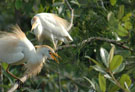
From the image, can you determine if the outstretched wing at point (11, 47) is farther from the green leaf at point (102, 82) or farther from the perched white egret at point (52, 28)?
the green leaf at point (102, 82)

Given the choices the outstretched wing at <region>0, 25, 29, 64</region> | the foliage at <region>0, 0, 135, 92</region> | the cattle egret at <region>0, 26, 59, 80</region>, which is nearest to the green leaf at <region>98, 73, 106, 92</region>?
the foliage at <region>0, 0, 135, 92</region>

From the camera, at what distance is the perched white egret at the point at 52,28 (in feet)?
11.1

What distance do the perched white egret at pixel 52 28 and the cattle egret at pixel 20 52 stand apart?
74 centimetres

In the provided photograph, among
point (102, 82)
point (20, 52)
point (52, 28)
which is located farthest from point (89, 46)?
point (102, 82)

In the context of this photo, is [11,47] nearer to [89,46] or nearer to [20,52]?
[20,52]

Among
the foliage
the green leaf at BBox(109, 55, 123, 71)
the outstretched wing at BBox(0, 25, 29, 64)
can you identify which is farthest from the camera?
the outstretched wing at BBox(0, 25, 29, 64)

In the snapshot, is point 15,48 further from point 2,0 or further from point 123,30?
point 2,0

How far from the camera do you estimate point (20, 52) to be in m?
2.55

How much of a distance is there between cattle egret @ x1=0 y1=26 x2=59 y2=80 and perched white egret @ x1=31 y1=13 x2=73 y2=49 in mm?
744

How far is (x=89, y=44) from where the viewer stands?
271 centimetres

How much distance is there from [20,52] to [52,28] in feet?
3.39

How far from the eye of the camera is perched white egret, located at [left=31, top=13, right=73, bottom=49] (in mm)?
3395

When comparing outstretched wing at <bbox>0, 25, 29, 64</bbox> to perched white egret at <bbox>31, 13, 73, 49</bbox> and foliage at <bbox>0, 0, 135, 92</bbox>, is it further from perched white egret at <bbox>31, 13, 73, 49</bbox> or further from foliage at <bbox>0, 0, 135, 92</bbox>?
perched white egret at <bbox>31, 13, 73, 49</bbox>

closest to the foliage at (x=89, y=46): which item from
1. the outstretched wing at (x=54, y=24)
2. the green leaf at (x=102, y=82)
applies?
→ the outstretched wing at (x=54, y=24)
